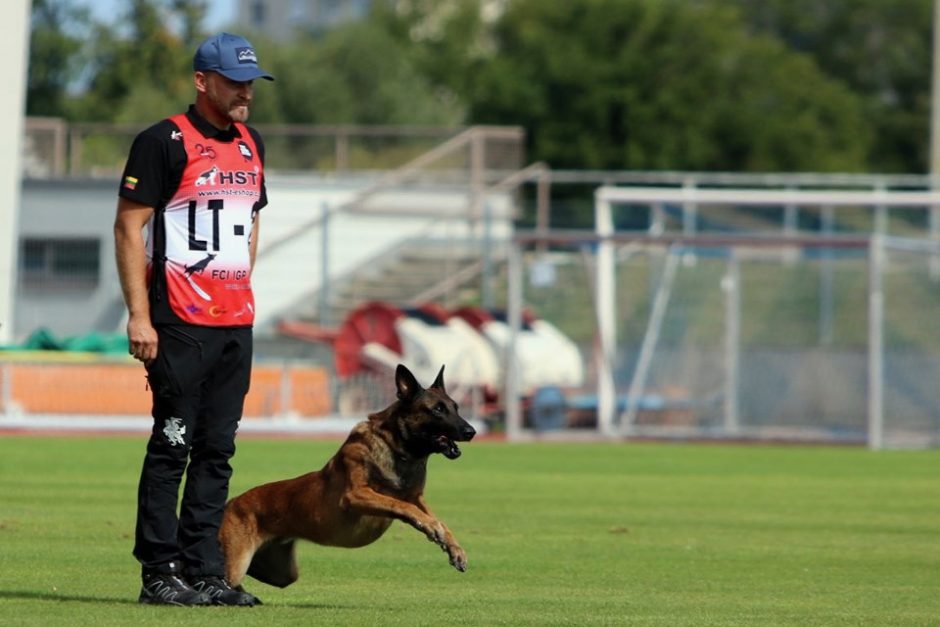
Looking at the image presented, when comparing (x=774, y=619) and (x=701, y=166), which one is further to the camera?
(x=701, y=166)

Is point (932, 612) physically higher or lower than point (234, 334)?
lower

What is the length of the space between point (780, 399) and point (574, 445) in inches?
120

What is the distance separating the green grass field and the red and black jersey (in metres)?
Result: 1.32

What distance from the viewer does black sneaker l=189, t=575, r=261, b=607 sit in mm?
8508

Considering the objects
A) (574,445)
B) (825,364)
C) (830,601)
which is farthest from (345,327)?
(830,601)

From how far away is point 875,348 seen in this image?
24406 millimetres

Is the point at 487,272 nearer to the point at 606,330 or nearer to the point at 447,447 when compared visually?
the point at 606,330

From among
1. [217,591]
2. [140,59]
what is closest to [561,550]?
[217,591]

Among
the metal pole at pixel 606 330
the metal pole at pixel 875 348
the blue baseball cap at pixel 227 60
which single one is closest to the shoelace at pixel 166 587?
the blue baseball cap at pixel 227 60

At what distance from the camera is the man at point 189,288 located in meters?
8.27

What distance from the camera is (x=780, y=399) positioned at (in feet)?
83.7

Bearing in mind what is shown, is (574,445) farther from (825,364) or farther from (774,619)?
(774,619)

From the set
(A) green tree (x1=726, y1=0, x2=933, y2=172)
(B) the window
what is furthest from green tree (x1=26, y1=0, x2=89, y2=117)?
(A) green tree (x1=726, y1=0, x2=933, y2=172)

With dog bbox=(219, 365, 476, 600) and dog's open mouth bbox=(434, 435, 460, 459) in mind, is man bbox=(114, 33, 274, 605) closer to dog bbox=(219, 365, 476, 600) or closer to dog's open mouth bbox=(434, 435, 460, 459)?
dog bbox=(219, 365, 476, 600)
